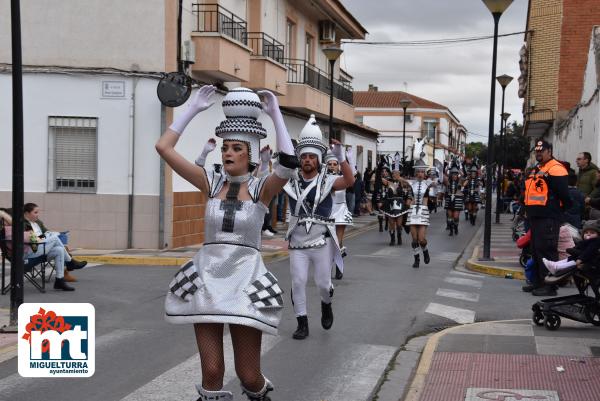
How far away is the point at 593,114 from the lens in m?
19.7

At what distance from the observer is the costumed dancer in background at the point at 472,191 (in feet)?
96.8

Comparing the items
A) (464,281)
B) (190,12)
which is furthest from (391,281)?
(190,12)

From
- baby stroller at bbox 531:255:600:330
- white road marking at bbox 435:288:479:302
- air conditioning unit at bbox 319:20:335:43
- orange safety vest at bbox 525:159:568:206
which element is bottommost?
white road marking at bbox 435:288:479:302

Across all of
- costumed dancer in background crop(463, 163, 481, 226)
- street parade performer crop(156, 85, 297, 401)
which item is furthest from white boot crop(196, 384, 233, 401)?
costumed dancer in background crop(463, 163, 481, 226)

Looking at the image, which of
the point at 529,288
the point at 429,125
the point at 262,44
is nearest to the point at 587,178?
the point at 529,288

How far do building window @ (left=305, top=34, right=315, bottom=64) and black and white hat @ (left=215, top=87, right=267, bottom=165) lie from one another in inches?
997

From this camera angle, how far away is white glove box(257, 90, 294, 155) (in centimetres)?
505

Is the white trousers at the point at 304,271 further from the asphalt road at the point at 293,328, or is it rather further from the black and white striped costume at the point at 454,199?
the black and white striped costume at the point at 454,199

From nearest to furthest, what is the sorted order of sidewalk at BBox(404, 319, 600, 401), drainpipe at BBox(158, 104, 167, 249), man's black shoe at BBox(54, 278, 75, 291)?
1. sidewalk at BBox(404, 319, 600, 401)
2. man's black shoe at BBox(54, 278, 75, 291)
3. drainpipe at BBox(158, 104, 167, 249)

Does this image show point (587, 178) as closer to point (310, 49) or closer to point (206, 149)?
point (206, 149)

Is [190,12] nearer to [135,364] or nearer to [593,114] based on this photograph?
[593,114]

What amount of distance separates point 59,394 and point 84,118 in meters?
11.8

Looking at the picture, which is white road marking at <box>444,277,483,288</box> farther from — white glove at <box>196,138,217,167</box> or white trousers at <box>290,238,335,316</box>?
white glove at <box>196,138,217,167</box>

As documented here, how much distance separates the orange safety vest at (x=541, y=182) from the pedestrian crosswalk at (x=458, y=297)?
1577 millimetres
